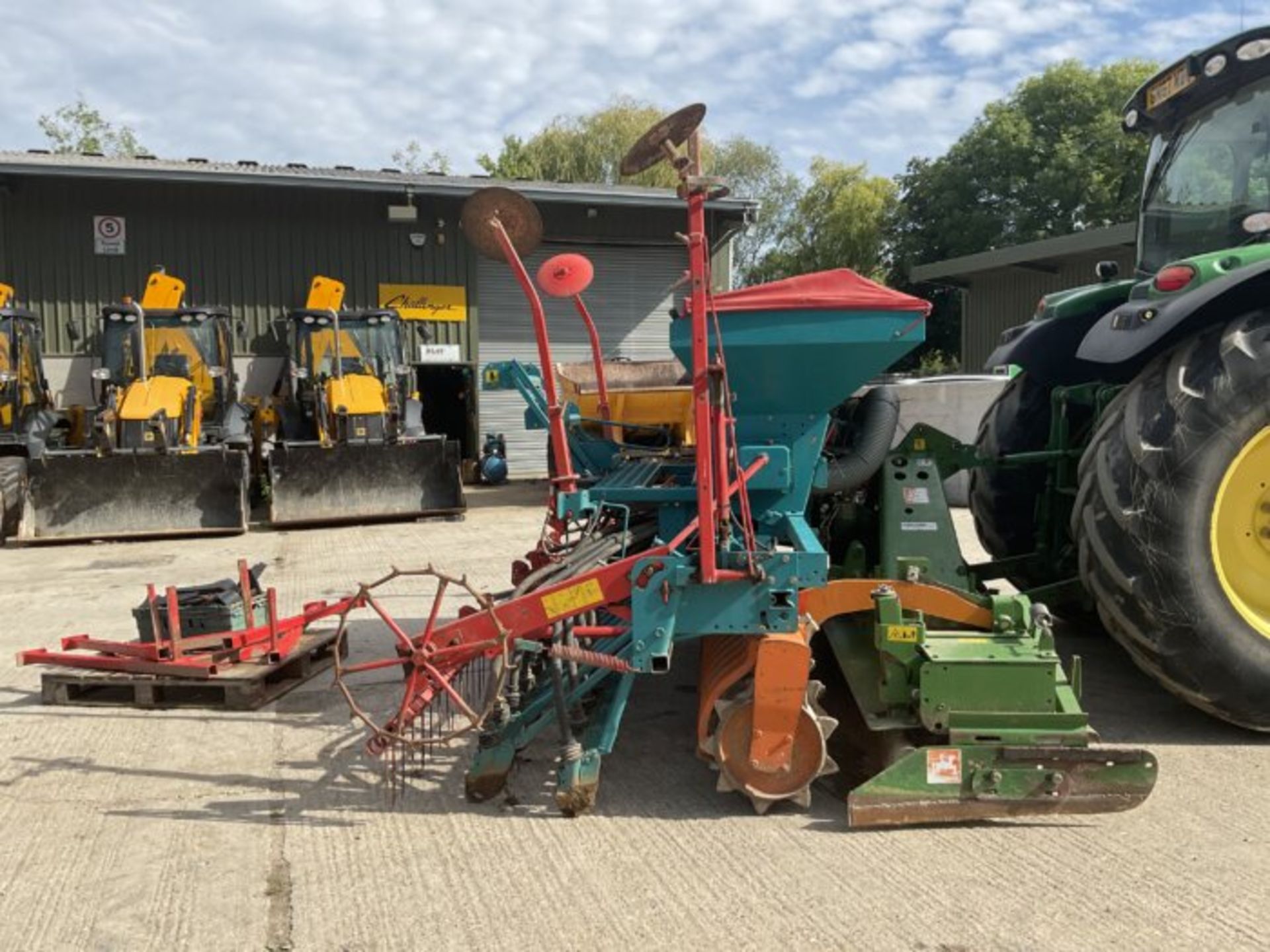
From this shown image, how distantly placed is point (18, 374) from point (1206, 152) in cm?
1069

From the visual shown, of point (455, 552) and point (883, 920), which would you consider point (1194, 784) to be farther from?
point (455, 552)

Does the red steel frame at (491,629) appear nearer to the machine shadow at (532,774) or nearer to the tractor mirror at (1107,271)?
the machine shadow at (532,774)

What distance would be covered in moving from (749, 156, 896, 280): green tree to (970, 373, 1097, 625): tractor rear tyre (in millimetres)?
26645

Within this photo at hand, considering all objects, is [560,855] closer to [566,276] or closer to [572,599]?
[572,599]

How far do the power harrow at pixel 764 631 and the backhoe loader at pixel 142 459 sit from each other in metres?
6.70

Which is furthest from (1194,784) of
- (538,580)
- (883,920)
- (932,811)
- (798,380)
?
(538,580)

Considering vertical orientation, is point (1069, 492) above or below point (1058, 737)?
above

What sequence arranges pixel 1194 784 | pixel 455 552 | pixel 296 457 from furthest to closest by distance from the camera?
pixel 296 457 < pixel 455 552 < pixel 1194 784

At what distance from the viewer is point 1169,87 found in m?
4.69

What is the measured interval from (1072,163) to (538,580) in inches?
1189

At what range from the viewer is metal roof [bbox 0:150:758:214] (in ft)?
40.3

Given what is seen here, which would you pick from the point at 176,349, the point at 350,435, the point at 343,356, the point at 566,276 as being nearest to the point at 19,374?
the point at 176,349

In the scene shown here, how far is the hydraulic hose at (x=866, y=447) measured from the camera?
13.5 feet

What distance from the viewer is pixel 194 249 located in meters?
13.4
